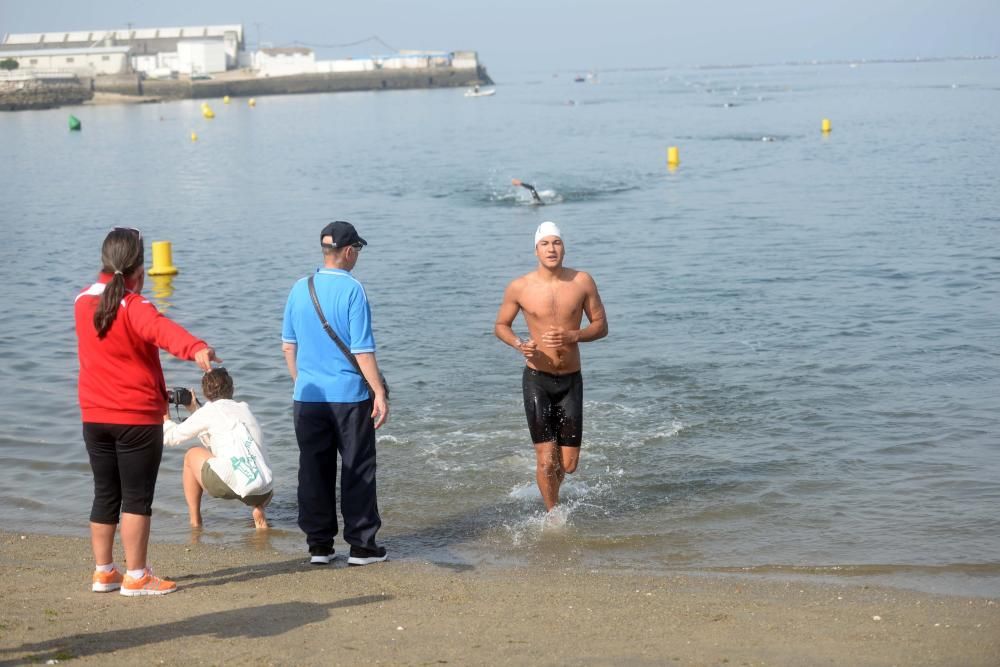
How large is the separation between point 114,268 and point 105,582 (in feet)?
5.65

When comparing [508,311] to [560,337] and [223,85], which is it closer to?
[560,337]

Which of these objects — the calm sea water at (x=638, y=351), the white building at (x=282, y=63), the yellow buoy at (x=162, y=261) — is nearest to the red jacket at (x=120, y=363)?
the calm sea water at (x=638, y=351)

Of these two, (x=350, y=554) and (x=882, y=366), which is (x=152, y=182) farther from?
(x=350, y=554)

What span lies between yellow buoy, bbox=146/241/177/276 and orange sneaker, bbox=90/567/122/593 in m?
14.8

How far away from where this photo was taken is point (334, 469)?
699cm

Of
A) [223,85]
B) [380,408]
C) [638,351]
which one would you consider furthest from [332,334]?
[223,85]

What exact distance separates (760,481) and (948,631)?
3.49m

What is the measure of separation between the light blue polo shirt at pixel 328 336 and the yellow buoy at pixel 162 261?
14457 mm

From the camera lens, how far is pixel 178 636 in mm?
5445

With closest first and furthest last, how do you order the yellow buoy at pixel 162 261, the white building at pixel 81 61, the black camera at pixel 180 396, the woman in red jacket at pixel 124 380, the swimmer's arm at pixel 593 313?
the woman in red jacket at pixel 124 380 → the black camera at pixel 180 396 → the swimmer's arm at pixel 593 313 → the yellow buoy at pixel 162 261 → the white building at pixel 81 61

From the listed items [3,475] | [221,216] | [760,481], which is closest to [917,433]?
[760,481]

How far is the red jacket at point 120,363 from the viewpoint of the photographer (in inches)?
222

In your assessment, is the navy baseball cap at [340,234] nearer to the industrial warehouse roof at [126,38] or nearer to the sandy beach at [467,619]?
the sandy beach at [467,619]

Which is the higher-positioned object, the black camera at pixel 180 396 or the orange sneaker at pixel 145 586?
the black camera at pixel 180 396
